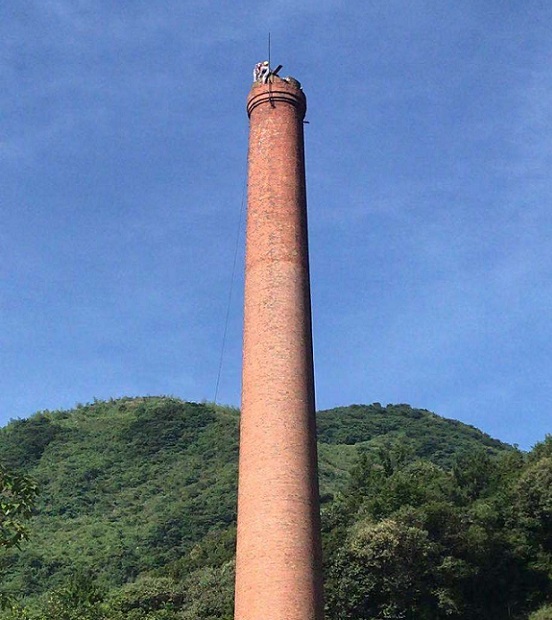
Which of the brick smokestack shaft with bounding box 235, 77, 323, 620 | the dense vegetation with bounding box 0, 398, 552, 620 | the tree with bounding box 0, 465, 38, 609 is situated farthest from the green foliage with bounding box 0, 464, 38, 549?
the brick smokestack shaft with bounding box 235, 77, 323, 620

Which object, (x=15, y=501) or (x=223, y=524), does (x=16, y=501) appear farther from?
(x=223, y=524)

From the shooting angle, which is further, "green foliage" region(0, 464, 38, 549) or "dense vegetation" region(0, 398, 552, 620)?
"dense vegetation" region(0, 398, 552, 620)

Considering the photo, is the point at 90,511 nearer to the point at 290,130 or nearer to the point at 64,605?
the point at 64,605

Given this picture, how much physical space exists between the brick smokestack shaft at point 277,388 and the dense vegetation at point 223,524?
5187mm

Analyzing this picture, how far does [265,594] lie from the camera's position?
61.9 feet

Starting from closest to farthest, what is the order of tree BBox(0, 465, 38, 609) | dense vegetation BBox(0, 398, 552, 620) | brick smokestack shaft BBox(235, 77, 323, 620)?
tree BBox(0, 465, 38, 609), brick smokestack shaft BBox(235, 77, 323, 620), dense vegetation BBox(0, 398, 552, 620)

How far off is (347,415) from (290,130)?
122805 mm

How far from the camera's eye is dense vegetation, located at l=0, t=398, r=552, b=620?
141ft

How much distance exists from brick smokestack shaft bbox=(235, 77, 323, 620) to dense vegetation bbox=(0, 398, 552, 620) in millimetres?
5187

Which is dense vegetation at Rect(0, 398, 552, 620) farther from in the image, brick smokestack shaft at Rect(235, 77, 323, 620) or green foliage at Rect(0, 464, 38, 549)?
brick smokestack shaft at Rect(235, 77, 323, 620)

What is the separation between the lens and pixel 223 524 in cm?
8400

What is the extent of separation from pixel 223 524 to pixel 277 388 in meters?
65.9

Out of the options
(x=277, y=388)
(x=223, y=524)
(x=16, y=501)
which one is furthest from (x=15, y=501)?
(x=223, y=524)

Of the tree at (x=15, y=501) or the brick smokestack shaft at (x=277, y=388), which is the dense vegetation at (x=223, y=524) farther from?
the brick smokestack shaft at (x=277, y=388)
